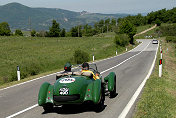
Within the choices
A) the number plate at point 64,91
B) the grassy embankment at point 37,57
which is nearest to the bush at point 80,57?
the grassy embankment at point 37,57

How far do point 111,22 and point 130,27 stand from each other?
12092cm

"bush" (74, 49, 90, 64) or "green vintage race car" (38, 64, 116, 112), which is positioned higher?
"green vintage race car" (38, 64, 116, 112)

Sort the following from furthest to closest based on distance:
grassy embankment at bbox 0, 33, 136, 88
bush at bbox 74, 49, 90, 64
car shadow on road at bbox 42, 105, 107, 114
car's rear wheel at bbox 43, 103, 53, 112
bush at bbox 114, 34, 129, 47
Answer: bush at bbox 114, 34, 129, 47
bush at bbox 74, 49, 90, 64
grassy embankment at bbox 0, 33, 136, 88
car shadow on road at bbox 42, 105, 107, 114
car's rear wheel at bbox 43, 103, 53, 112

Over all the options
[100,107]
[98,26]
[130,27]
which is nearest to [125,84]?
[100,107]

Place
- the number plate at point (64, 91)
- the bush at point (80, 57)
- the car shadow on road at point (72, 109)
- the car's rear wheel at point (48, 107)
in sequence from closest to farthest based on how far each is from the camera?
1. the number plate at point (64, 91)
2. the car's rear wheel at point (48, 107)
3. the car shadow on road at point (72, 109)
4. the bush at point (80, 57)

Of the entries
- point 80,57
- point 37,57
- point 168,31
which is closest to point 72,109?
point 80,57

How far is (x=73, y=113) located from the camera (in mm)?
6828

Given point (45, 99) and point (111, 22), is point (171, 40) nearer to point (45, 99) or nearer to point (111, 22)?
point (45, 99)

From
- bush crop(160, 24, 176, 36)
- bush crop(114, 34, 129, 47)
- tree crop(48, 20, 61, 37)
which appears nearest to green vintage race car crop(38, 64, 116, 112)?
bush crop(114, 34, 129, 47)

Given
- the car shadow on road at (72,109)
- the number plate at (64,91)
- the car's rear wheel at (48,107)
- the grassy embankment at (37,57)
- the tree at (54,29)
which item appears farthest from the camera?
the tree at (54,29)

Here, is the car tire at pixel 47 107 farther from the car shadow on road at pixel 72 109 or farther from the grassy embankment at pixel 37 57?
the grassy embankment at pixel 37 57

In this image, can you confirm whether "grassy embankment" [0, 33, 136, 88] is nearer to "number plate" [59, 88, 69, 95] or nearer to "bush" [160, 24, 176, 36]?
"number plate" [59, 88, 69, 95]

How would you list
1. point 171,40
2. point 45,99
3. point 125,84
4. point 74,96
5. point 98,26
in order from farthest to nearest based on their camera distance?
point 98,26 < point 171,40 < point 125,84 < point 45,99 < point 74,96

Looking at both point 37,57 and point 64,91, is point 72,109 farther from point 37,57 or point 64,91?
point 37,57
